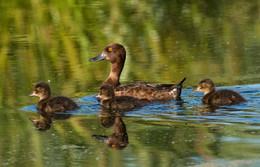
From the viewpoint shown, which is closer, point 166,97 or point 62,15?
point 166,97

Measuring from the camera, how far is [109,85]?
362 inches

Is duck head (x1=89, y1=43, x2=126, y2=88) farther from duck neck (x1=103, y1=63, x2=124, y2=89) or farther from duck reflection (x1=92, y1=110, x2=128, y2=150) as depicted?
duck reflection (x1=92, y1=110, x2=128, y2=150)

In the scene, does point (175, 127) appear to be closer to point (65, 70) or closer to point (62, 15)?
point (65, 70)

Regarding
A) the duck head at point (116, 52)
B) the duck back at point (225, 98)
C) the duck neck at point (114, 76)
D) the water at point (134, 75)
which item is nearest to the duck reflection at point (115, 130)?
the water at point (134, 75)

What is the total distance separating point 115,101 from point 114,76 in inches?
57.8

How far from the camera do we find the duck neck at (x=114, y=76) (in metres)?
10.0

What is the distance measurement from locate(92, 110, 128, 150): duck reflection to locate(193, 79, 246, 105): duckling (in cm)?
138

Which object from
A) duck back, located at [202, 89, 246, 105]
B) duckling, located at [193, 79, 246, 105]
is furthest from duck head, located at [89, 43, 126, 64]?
duck back, located at [202, 89, 246, 105]

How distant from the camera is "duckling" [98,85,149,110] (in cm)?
866

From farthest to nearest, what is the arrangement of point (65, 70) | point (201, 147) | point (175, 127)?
1. point (65, 70)
2. point (175, 127)
3. point (201, 147)

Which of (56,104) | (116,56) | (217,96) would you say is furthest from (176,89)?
(56,104)

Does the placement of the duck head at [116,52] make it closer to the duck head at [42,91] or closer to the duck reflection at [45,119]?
the duck head at [42,91]

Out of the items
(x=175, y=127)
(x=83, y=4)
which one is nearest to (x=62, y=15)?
(x=83, y=4)

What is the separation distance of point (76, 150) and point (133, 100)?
2543 millimetres
